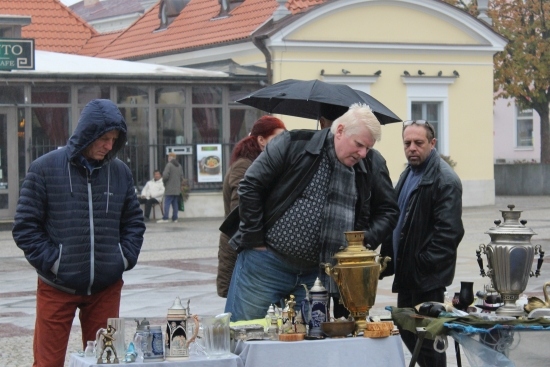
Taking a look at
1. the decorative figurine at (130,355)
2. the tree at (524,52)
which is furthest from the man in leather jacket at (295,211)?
the tree at (524,52)

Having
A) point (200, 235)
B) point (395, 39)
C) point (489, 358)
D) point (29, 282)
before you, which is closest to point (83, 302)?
point (489, 358)

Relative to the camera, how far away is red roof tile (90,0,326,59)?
3041 centimetres

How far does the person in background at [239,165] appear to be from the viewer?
25.1ft

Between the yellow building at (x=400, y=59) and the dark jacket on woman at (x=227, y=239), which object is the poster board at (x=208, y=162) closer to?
the yellow building at (x=400, y=59)

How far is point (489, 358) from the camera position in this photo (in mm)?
5598

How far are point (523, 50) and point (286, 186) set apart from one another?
1314 inches

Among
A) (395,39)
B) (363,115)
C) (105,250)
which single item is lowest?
(105,250)

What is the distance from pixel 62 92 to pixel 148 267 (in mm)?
10736

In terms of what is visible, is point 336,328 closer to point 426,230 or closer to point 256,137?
point 426,230

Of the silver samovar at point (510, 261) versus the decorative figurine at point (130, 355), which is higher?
the silver samovar at point (510, 261)

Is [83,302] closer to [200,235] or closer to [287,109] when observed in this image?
[287,109]

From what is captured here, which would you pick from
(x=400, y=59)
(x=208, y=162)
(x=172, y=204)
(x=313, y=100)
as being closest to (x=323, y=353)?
(x=313, y=100)

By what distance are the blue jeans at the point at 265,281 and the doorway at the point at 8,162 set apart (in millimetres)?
20308

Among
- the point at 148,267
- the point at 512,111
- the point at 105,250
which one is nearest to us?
the point at 105,250
